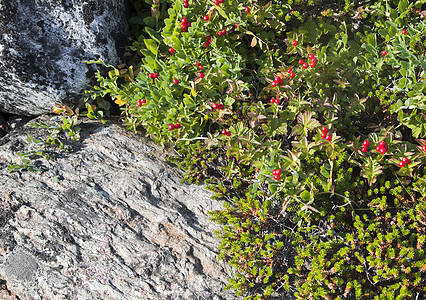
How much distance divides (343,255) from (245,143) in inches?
45.4

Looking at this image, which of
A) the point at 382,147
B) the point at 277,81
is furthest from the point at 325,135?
the point at 277,81

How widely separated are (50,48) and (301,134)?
8.69 ft

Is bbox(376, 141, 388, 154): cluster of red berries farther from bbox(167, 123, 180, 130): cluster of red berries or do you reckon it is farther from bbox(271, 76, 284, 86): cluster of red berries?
bbox(167, 123, 180, 130): cluster of red berries

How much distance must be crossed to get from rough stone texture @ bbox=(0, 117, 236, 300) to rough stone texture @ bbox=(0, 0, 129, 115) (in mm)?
552

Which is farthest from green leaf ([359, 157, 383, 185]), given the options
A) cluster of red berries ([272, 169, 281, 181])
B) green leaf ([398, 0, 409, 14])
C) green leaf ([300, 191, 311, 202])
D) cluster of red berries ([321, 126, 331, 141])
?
green leaf ([398, 0, 409, 14])

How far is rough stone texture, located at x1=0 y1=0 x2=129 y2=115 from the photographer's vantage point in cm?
342

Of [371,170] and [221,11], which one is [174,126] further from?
[371,170]

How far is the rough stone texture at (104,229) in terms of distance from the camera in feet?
8.25

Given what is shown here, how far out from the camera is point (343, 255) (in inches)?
103

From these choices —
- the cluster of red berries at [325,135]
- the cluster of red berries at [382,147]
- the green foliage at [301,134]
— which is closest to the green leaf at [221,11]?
the green foliage at [301,134]

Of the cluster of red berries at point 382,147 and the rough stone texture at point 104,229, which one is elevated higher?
the cluster of red berries at point 382,147

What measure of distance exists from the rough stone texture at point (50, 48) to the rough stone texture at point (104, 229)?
55 centimetres

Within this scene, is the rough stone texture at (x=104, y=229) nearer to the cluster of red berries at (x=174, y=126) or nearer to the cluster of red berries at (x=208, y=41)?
the cluster of red berries at (x=174, y=126)

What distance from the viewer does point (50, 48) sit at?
3566mm
